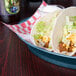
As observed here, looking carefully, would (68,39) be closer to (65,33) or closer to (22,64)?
(65,33)

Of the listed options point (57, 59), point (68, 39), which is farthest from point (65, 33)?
point (57, 59)

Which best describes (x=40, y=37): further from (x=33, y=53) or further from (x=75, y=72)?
(x=75, y=72)

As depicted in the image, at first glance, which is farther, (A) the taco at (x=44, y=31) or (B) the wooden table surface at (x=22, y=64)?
(A) the taco at (x=44, y=31)

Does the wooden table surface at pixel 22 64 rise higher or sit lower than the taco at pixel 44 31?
lower

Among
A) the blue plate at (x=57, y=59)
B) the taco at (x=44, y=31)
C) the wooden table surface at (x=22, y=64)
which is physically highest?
the taco at (x=44, y=31)

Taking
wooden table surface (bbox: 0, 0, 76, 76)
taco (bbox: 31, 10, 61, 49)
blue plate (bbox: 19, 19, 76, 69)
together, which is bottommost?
wooden table surface (bbox: 0, 0, 76, 76)

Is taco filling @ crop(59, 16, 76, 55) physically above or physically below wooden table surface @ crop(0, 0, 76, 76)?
above

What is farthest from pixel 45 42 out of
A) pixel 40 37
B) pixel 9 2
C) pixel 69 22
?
pixel 9 2
